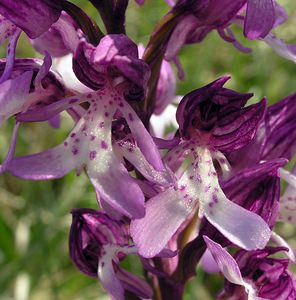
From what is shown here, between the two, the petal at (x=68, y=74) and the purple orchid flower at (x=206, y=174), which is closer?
the purple orchid flower at (x=206, y=174)

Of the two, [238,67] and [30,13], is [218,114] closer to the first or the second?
[30,13]

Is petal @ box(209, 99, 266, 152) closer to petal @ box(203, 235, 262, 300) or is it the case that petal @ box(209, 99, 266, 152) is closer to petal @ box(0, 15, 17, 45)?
petal @ box(203, 235, 262, 300)

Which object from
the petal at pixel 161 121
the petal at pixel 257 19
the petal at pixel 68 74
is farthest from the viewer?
the petal at pixel 161 121

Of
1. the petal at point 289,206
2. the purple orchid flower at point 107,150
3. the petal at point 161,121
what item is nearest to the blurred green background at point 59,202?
the petal at point 161,121

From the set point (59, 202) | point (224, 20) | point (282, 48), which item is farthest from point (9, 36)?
point (59, 202)

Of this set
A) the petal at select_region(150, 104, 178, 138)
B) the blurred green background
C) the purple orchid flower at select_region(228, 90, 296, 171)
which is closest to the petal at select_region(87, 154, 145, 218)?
the purple orchid flower at select_region(228, 90, 296, 171)

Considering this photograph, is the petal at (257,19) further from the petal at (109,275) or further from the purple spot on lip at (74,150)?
the petal at (109,275)
